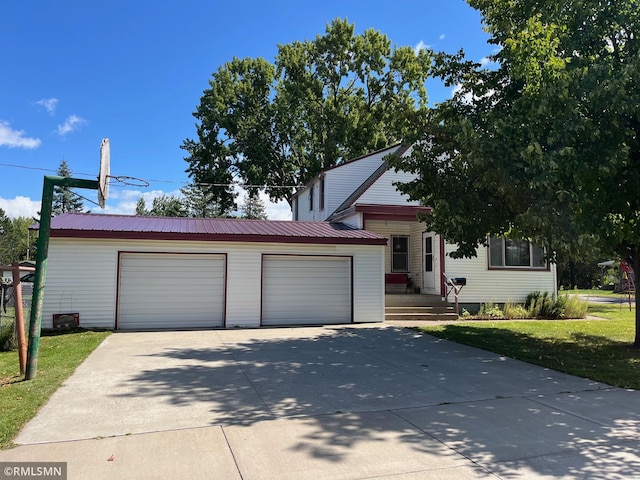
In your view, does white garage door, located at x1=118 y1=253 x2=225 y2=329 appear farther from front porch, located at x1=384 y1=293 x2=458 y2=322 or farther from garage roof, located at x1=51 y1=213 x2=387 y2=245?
front porch, located at x1=384 y1=293 x2=458 y2=322

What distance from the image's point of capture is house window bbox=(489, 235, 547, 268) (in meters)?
17.1

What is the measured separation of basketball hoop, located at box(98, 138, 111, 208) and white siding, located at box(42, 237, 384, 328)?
17.3 ft

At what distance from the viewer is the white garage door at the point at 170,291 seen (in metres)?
12.8

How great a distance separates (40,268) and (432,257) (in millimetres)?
13131

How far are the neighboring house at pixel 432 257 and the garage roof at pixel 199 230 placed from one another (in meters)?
1.97

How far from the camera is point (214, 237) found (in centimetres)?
1311

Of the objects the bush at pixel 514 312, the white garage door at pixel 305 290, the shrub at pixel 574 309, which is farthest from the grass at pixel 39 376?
the shrub at pixel 574 309

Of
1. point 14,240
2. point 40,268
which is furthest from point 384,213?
point 14,240

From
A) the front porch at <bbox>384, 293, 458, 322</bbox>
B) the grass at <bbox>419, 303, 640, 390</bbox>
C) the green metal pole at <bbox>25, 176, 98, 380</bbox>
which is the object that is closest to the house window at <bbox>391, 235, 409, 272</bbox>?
the front porch at <bbox>384, 293, 458, 322</bbox>

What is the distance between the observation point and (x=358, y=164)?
20.5 meters

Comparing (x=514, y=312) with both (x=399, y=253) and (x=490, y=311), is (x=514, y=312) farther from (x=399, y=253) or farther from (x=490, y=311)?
(x=399, y=253)

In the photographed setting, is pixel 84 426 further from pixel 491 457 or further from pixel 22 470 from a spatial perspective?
pixel 491 457

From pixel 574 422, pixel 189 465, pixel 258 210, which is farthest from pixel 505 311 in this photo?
pixel 258 210

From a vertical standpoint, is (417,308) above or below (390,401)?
above
